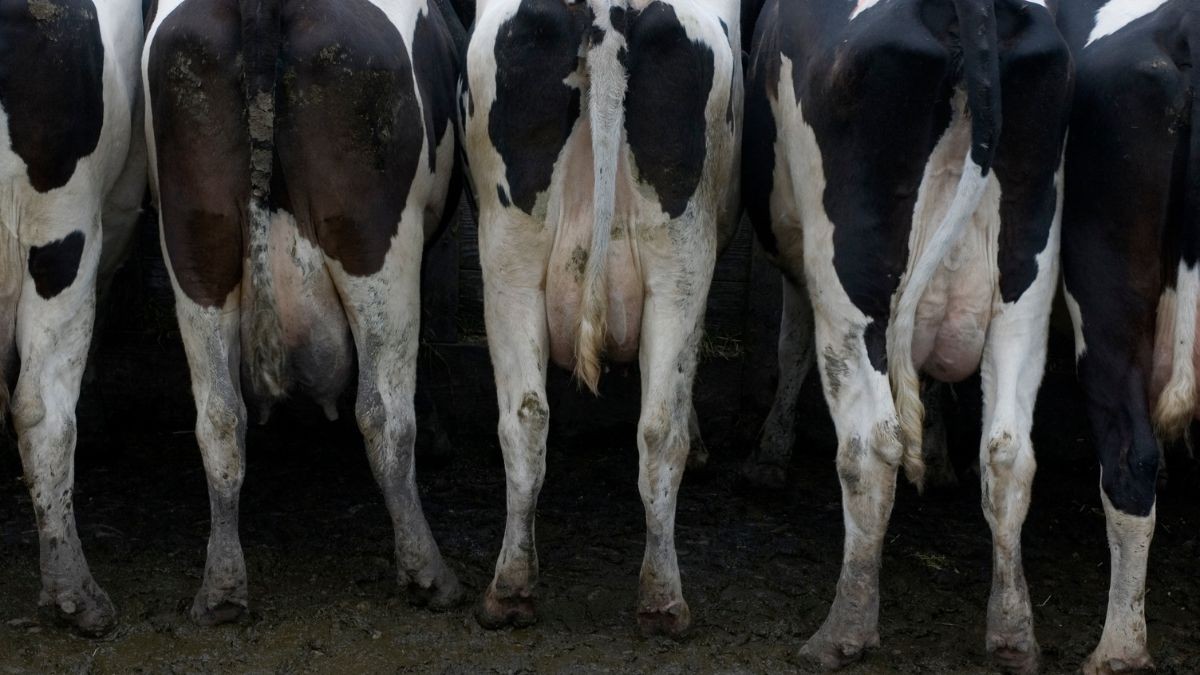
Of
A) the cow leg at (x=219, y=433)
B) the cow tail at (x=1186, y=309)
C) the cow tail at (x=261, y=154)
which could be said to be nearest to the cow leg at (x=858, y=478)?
the cow tail at (x=1186, y=309)

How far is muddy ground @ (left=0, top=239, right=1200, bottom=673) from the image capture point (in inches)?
198

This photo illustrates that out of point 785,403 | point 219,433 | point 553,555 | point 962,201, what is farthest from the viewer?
point 785,403

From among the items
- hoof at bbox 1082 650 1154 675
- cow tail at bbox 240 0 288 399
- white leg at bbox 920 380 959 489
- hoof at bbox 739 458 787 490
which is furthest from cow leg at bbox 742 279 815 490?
cow tail at bbox 240 0 288 399

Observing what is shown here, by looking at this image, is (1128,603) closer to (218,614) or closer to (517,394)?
(517,394)

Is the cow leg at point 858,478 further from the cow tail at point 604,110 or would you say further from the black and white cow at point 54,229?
the black and white cow at point 54,229

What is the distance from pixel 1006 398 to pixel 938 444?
1.95 metres

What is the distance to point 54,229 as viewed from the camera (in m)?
4.91

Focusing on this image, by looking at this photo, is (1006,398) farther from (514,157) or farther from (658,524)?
(514,157)

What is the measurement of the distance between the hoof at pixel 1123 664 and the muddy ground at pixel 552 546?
0.62 feet

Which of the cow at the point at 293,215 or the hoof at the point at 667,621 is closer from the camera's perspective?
the cow at the point at 293,215

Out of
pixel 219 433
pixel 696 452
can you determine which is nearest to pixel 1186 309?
pixel 696 452

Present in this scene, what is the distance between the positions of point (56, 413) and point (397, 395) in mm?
1245

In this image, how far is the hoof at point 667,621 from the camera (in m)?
5.13

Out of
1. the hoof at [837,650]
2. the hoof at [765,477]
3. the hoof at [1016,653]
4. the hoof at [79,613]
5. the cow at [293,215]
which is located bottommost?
the hoof at [79,613]
